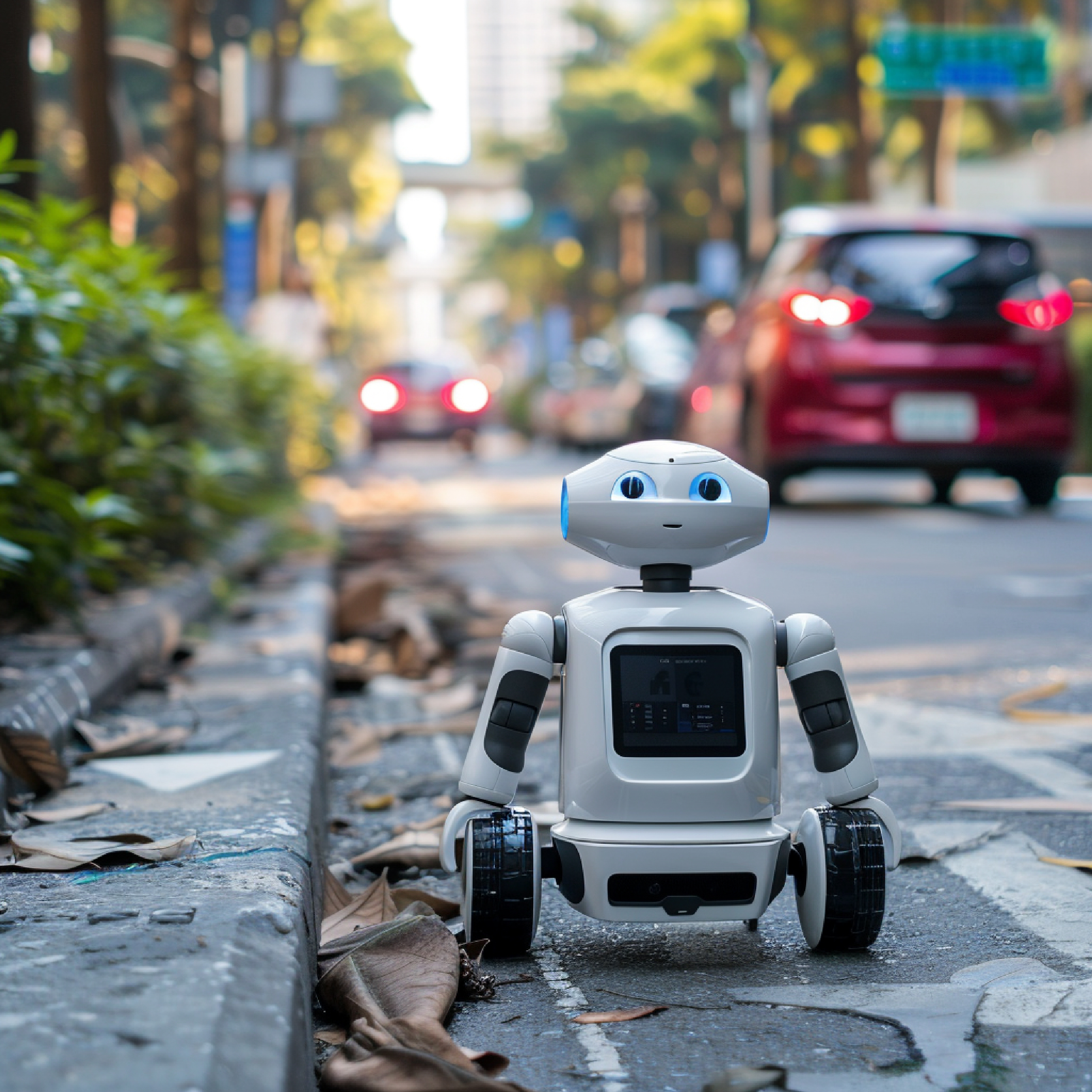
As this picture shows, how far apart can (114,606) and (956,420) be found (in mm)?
6698

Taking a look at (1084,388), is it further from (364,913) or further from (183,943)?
(183,943)

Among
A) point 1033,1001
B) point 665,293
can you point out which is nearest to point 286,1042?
point 1033,1001

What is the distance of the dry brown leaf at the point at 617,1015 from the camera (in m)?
2.27

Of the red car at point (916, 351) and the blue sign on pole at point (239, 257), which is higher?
the blue sign on pole at point (239, 257)

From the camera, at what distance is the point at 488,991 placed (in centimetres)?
239

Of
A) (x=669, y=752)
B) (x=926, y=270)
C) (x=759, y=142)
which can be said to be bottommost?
(x=669, y=752)

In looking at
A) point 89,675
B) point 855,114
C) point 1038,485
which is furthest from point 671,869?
point 855,114

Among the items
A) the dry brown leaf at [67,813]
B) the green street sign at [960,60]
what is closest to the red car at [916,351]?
the dry brown leaf at [67,813]

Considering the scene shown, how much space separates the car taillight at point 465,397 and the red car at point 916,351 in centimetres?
1334

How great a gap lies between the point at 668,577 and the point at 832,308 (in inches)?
318

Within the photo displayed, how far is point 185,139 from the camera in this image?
1566 centimetres

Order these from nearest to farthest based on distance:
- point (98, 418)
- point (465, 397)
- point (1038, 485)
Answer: point (98, 418)
point (1038, 485)
point (465, 397)

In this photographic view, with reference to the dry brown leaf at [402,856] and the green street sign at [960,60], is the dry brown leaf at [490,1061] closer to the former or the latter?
the dry brown leaf at [402,856]

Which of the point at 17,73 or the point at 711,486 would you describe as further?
the point at 17,73
